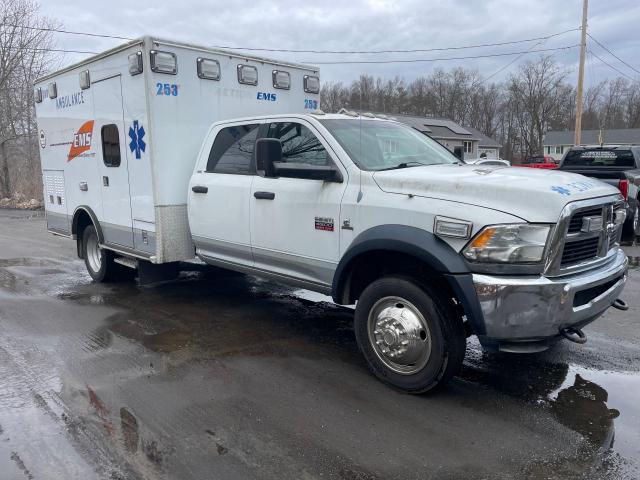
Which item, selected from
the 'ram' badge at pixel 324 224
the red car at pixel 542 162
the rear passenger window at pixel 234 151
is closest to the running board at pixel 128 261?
the rear passenger window at pixel 234 151

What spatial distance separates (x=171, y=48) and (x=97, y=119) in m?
1.64

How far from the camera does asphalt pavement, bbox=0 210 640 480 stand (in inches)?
119

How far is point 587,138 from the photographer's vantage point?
225ft

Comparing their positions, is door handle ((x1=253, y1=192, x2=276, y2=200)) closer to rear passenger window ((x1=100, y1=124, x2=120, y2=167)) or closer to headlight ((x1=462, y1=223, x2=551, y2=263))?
headlight ((x1=462, y1=223, x2=551, y2=263))

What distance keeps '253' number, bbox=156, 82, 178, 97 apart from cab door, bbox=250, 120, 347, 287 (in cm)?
136

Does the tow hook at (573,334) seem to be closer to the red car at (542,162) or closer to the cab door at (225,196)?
the cab door at (225,196)

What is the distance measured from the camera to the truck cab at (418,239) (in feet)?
11.0

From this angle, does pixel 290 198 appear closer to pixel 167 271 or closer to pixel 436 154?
pixel 436 154

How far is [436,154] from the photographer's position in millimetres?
5043

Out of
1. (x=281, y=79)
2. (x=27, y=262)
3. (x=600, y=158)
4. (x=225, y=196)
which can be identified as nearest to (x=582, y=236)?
(x=225, y=196)

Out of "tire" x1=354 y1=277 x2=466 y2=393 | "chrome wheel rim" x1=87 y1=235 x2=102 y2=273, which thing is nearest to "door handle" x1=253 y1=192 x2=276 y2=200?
"tire" x1=354 y1=277 x2=466 y2=393

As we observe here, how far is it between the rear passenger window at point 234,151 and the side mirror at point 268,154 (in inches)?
25.4

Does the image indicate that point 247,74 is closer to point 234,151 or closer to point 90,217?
point 234,151

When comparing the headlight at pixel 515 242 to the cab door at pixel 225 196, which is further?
the cab door at pixel 225 196
